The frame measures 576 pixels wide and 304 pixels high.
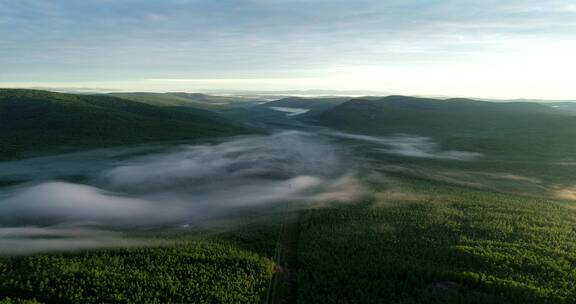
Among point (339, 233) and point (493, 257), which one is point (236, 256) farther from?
point (493, 257)

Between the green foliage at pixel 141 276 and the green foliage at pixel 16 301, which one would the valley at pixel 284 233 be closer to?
the green foliage at pixel 141 276

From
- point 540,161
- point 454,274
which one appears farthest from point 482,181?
point 454,274

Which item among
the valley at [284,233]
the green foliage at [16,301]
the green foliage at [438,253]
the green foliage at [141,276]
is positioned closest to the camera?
the green foliage at [16,301]

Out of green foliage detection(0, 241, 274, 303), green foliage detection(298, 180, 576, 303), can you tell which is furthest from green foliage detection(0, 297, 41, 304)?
green foliage detection(298, 180, 576, 303)

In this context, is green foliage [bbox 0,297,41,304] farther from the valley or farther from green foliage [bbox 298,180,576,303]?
green foliage [bbox 298,180,576,303]

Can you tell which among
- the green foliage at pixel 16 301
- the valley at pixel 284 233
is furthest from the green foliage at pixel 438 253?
the green foliage at pixel 16 301

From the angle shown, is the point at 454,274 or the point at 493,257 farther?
the point at 493,257

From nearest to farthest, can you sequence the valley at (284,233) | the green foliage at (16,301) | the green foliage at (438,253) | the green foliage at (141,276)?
the green foliage at (16,301)
the green foliage at (141,276)
the green foliage at (438,253)
the valley at (284,233)

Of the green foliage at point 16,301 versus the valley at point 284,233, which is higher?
the green foliage at point 16,301
